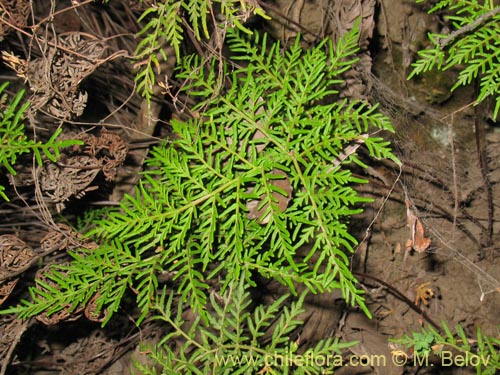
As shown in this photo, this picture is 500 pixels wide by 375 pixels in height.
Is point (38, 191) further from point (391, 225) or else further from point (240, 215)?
point (391, 225)

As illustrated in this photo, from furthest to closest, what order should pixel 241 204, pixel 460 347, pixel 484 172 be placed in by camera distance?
pixel 484 172 < pixel 460 347 < pixel 241 204

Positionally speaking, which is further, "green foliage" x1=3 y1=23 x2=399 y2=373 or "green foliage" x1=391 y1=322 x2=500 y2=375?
"green foliage" x1=391 y1=322 x2=500 y2=375

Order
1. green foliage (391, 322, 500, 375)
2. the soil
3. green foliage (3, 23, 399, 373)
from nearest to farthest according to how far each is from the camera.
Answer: green foliage (3, 23, 399, 373)
green foliage (391, 322, 500, 375)
the soil

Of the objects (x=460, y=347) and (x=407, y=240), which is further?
(x=407, y=240)

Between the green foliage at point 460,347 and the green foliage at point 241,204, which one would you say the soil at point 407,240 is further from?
the green foliage at point 241,204

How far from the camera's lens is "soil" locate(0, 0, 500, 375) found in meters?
2.02

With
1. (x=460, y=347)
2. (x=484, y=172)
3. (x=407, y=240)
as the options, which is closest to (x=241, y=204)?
(x=460, y=347)

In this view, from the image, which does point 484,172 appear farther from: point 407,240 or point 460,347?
point 460,347

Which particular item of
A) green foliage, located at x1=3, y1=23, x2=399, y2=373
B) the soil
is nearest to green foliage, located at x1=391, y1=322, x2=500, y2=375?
the soil

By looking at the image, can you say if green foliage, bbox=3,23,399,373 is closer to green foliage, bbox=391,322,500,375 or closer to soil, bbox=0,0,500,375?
green foliage, bbox=391,322,500,375

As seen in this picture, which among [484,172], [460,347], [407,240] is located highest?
[484,172]

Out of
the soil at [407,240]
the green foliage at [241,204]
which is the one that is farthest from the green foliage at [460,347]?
the green foliage at [241,204]

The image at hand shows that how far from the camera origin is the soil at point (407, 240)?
202 cm

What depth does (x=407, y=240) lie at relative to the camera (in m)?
2.08
